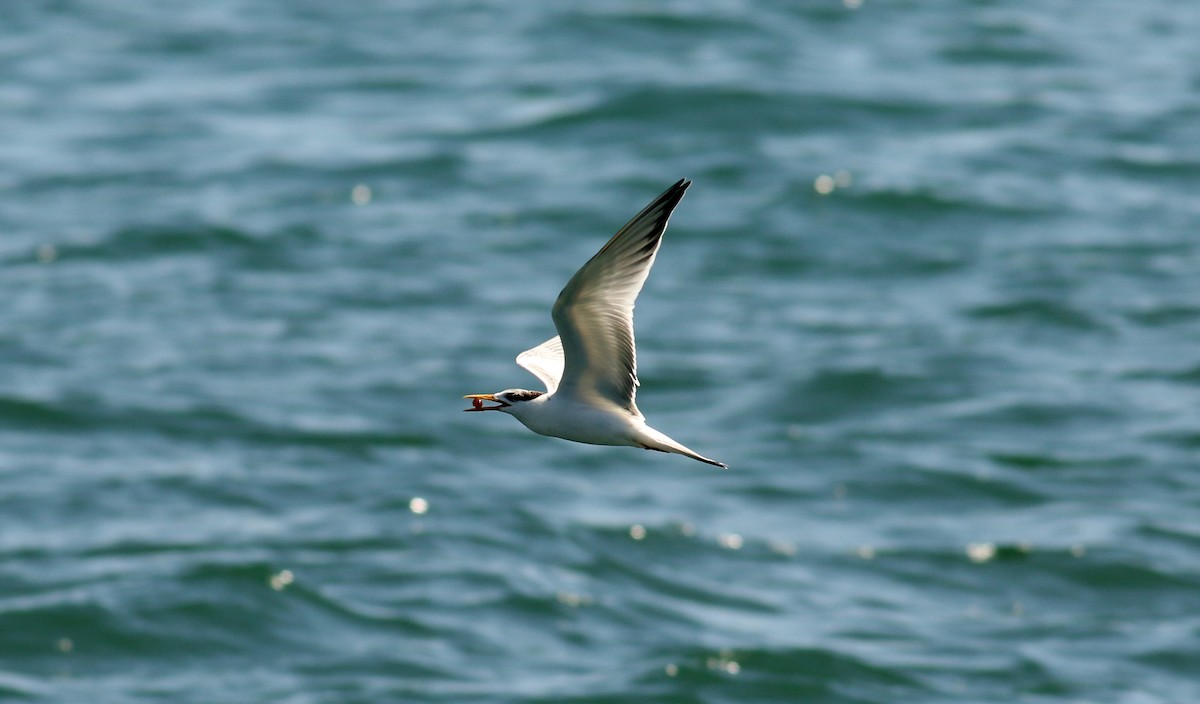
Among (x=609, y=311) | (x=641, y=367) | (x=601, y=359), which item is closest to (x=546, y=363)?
(x=601, y=359)

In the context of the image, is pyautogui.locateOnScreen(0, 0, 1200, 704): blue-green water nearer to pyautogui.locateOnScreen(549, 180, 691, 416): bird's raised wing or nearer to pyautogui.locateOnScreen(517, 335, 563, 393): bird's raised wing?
pyautogui.locateOnScreen(517, 335, 563, 393): bird's raised wing

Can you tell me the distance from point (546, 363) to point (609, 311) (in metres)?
1.68

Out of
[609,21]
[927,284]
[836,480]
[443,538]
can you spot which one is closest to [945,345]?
[927,284]

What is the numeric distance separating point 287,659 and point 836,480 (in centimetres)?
884

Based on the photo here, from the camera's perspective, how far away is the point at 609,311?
8398mm

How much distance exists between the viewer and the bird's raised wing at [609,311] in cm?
806

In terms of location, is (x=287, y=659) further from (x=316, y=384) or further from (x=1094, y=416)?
(x=1094, y=416)

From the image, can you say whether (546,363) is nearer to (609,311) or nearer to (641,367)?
(609,311)

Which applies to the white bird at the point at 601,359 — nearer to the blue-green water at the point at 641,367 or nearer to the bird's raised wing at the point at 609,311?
the bird's raised wing at the point at 609,311

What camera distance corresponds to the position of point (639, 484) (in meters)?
26.6

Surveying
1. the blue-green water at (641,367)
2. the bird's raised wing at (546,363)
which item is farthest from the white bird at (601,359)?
the blue-green water at (641,367)

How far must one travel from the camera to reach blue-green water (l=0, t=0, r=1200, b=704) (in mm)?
22500

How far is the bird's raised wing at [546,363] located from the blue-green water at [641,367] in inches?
444

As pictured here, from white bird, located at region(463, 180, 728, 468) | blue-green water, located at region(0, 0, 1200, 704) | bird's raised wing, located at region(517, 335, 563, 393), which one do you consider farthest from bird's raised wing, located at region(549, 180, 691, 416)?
blue-green water, located at region(0, 0, 1200, 704)
